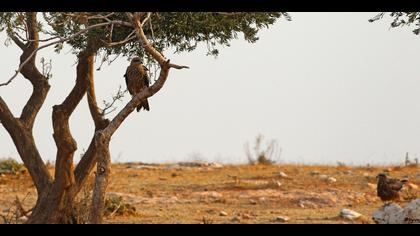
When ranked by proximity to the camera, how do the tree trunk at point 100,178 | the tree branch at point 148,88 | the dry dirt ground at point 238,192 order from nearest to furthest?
the tree branch at point 148,88, the tree trunk at point 100,178, the dry dirt ground at point 238,192

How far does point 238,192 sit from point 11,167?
22.2 feet

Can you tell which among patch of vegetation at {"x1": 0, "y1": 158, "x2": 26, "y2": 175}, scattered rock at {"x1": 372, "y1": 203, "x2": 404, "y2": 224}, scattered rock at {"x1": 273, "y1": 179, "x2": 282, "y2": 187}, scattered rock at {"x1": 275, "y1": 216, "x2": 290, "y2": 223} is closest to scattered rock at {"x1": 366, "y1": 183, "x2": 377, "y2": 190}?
scattered rock at {"x1": 273, "y1": 179, "x2": 282, "y2": 187}

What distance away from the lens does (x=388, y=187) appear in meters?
14.3

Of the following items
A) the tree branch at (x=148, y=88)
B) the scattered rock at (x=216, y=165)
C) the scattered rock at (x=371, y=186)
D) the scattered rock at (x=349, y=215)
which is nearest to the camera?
the tree branch at (x=148, y=88)

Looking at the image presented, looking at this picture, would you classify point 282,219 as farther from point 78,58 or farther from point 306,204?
point 78,58

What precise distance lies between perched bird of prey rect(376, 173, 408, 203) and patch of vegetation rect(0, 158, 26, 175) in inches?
378

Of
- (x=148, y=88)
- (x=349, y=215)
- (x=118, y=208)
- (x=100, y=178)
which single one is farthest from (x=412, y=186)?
(x=100, y=178)

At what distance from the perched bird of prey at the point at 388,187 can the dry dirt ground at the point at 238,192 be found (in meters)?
0.25

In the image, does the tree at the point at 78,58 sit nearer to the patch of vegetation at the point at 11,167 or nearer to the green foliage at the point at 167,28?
the green foliage at the point at 167,28

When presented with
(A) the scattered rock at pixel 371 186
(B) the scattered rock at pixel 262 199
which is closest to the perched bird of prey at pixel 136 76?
(B) the scattered rock at pixel 262 199

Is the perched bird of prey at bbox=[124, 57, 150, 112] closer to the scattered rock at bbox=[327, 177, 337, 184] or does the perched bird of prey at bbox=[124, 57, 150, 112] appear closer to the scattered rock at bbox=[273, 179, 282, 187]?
the scattered rock at bbox=[273, 179, 282, 187]

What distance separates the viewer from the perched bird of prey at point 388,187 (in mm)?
14203
